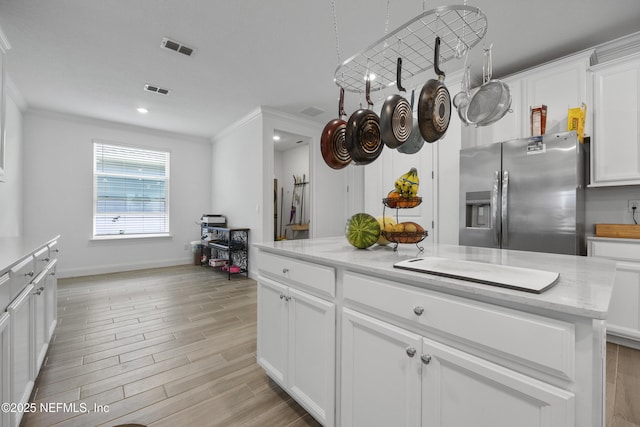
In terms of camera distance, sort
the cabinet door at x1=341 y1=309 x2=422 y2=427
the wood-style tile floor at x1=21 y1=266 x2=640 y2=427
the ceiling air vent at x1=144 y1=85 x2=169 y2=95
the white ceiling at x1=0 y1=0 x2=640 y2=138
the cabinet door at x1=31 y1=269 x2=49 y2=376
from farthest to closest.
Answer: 1. the ceiling air vent at x1=144 y1=85 x2=169 y2=95
2. the white ceiling at x1=0 y1=0 x2=640 y2=138
3. the cabinet door at x1=31 y1=269 x2=49 y2=376
4. the wood-style tile floor at x1=21 y1=266 x2=640 y2=427
5. the cabinet door at x1=341 y1=309 x2=422 y2=427

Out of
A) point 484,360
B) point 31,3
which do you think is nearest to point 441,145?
point 484,360

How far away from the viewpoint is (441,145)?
314cm

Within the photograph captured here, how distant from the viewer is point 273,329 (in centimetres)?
162

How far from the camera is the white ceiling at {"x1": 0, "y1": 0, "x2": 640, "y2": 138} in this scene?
2129 millimetres

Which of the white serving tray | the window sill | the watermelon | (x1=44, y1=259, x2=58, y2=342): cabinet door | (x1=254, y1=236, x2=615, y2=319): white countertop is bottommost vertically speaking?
(x1=44, y1=259, x2=58, y2=342): cabinet door

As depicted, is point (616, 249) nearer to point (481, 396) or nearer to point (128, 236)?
point (481, 396)

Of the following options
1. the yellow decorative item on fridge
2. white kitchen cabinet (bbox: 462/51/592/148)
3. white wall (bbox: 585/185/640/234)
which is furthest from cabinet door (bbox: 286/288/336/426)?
white wall (bbox: 585/185/640/234)

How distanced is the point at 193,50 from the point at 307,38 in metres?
1.15

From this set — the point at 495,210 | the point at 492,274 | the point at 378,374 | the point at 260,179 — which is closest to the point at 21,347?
the point at 378,374

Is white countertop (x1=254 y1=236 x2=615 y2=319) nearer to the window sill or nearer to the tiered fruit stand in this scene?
the tiered fruit stand

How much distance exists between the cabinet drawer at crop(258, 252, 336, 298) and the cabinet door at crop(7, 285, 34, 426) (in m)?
1.14

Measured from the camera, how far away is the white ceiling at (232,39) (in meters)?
2.13

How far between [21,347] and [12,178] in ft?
11.4

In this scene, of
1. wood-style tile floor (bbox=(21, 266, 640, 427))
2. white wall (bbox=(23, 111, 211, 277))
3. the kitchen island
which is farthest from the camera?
white wall (bbox=(23, 111, 211, 277))
